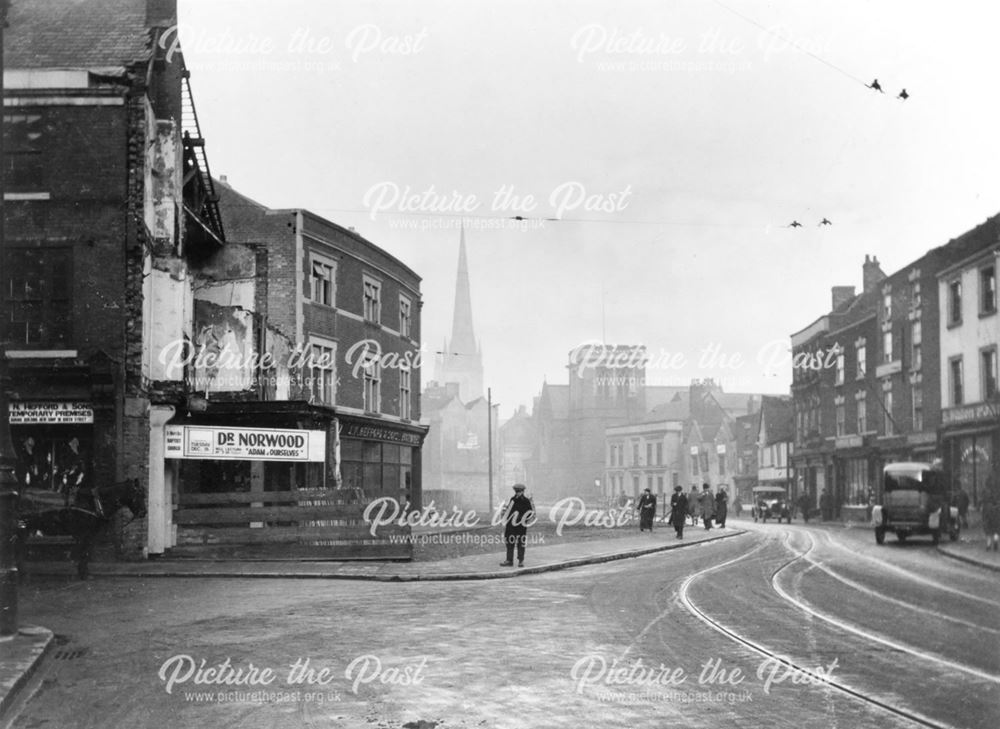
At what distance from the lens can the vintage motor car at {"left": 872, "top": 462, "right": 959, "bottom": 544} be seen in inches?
1073

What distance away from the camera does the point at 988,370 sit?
3619cm

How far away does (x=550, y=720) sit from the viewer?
23.5 feet

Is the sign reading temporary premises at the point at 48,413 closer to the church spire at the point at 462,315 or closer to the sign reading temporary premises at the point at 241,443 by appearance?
the sign reading temporary premises at the point at 241,443

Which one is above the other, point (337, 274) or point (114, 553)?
point (337, 274)

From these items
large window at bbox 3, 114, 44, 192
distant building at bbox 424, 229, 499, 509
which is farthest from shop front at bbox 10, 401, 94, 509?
distant building at bbox 424, 229, 499, 509

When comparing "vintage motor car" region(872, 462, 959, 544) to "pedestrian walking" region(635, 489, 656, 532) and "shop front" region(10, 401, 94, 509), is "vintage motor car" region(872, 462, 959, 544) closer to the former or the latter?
"pedestrian walking" region(635, 489, 656, 532)

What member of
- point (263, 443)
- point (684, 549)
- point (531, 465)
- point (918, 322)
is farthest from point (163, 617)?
point (531, 465)

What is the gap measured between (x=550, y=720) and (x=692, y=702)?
1262mm

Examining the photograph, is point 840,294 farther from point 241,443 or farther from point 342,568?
point 342,568

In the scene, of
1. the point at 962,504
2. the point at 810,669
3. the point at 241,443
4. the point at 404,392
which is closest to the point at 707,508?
the point at 962,504

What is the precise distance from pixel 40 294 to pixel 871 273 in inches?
1854

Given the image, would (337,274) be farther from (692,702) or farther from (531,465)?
(531,465)

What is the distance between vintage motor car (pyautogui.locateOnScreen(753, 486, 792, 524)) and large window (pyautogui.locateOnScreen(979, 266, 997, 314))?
17.9m

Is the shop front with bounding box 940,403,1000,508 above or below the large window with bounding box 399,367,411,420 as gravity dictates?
below
